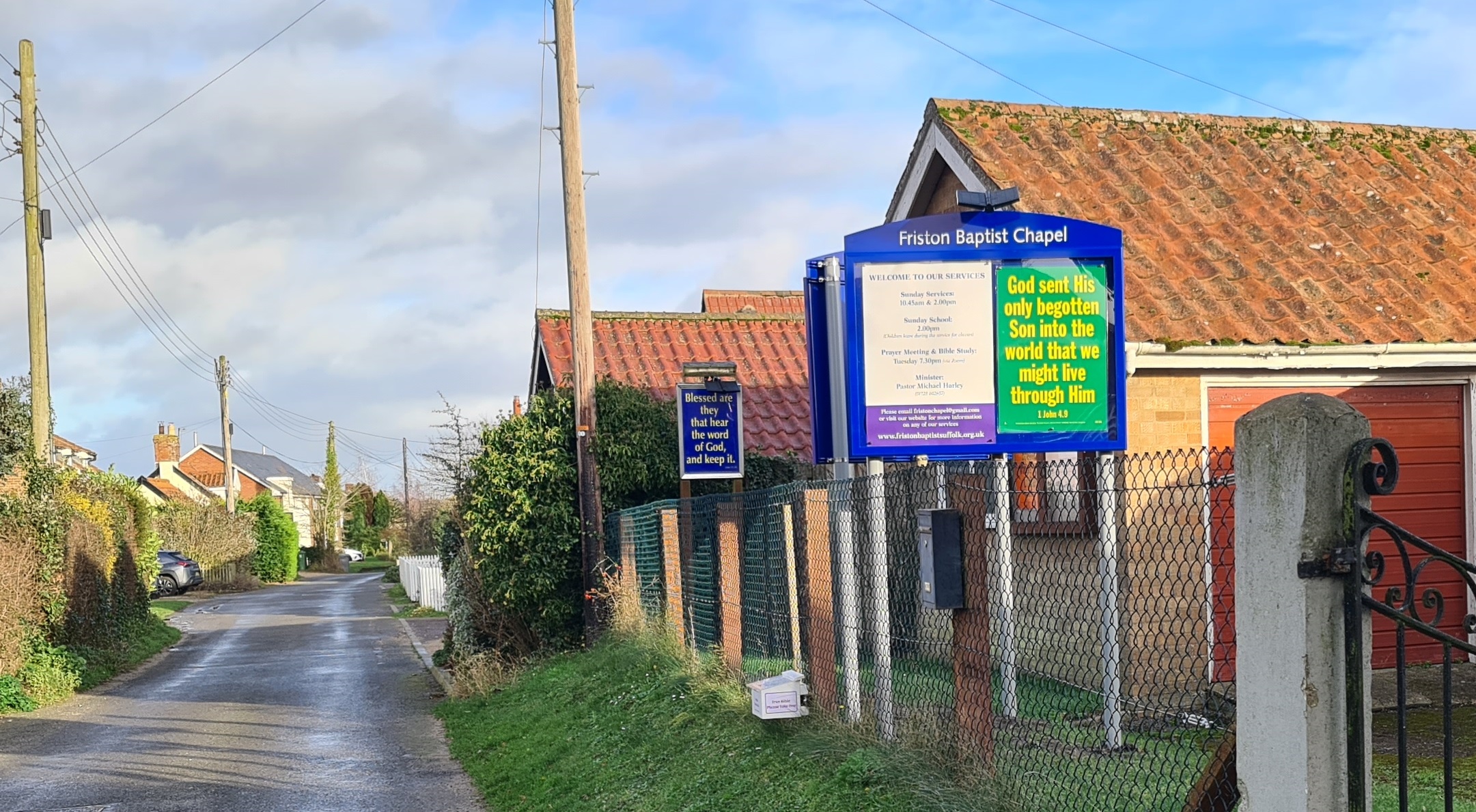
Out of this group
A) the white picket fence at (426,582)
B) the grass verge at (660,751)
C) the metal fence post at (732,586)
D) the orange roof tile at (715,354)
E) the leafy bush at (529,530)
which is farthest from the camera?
the white picket fence at (426,582)

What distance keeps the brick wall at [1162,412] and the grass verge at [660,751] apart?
3.50 meters

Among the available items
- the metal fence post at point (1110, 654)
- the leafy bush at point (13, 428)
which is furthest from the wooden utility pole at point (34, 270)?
the metal fence post at point (1110, 654)

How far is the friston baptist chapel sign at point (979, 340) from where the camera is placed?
8156 mm

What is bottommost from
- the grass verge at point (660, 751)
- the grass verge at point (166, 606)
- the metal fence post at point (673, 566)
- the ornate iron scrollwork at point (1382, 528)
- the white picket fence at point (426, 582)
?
the grass verge at point (166, 606)

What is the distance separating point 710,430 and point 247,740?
18.4ft

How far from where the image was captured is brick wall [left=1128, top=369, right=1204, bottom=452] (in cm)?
1040

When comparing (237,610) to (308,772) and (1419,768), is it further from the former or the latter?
(1419,768)

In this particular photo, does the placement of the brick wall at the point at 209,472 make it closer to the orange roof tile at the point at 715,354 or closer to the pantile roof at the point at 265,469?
the pantile roof at the point at 265,469

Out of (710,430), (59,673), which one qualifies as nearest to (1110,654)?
(710,430)

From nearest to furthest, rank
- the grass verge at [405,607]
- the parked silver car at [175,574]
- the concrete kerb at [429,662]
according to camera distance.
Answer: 1. the concrete kerb at [429,662]
2. the grass verge at [405,607]
3. the parked silver car at [175,574]

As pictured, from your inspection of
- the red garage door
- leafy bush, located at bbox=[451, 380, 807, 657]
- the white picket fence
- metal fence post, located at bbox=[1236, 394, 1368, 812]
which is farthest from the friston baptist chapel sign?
the white picket fence

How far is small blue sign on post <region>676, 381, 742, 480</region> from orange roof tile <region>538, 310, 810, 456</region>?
3.14 meters

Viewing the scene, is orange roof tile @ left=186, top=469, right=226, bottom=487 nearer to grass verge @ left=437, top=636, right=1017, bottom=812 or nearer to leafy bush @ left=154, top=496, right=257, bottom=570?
leafy bush @ left=154, top=496, right=257, bottom=570

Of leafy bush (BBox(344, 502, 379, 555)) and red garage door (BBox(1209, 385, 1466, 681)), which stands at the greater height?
red garage door (BBox(1209, 385, 1466, 681))
